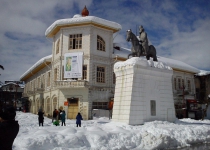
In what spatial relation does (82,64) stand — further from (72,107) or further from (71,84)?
(72,107)

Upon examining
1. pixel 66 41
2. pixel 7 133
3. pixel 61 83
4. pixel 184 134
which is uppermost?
pixel 66 41

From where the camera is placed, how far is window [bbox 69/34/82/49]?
23562 mm

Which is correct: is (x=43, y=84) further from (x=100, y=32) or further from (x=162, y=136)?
(x=162, y=136)

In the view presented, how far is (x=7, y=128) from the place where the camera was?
3.64 metres

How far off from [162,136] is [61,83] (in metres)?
14.7

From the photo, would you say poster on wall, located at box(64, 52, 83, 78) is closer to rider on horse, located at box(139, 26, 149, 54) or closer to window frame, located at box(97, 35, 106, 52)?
window frame, located at box(97, 35, 106, 52)

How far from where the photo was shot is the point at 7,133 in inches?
143

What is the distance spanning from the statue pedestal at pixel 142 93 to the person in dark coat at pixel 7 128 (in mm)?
8849

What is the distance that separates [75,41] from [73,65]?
2966mm

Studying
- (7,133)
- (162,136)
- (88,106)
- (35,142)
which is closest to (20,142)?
(35,142)

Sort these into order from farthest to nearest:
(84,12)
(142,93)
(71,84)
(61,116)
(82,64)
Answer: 1. (84,12)
2. (82,64)
3. (71,84)
4. (61,116)
5. (142,93)

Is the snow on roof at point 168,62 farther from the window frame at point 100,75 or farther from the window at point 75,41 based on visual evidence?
the window at point 75,41

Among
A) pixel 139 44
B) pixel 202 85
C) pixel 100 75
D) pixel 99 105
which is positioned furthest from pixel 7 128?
pixel 202 85

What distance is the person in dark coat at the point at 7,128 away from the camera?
360cm
